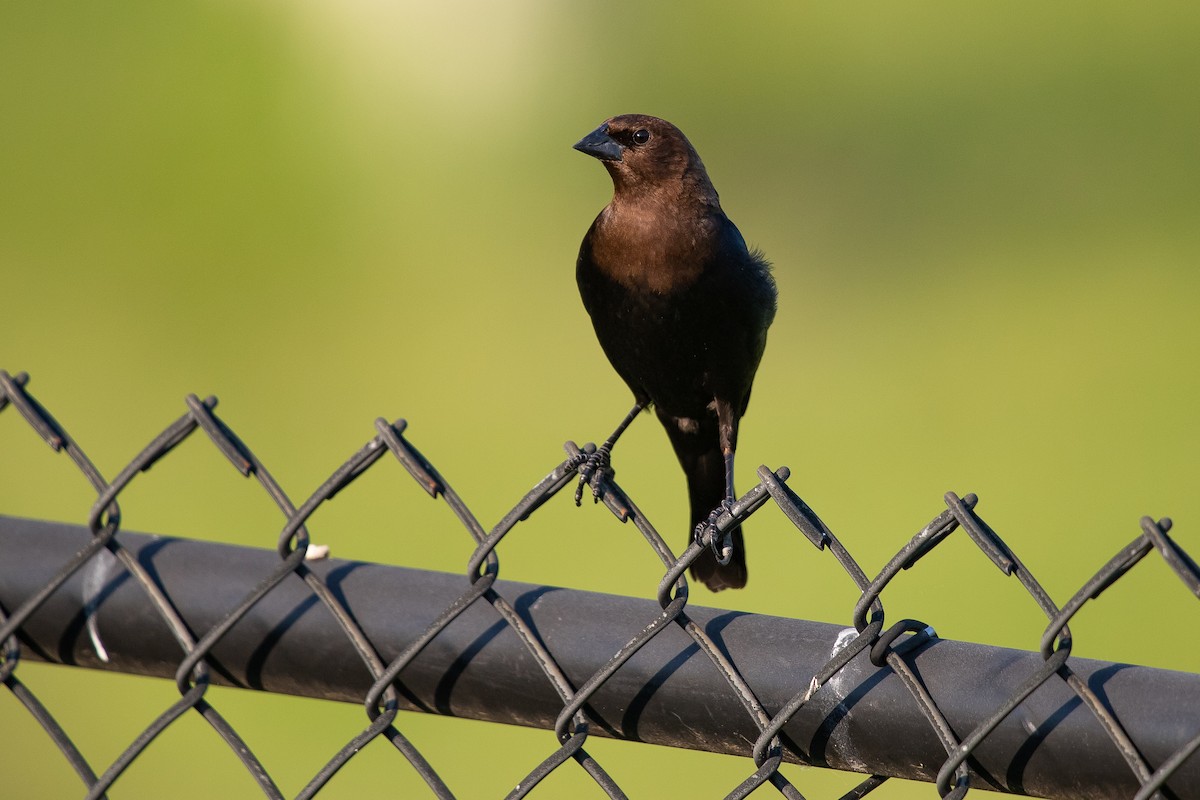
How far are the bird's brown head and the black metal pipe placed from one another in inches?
66.9

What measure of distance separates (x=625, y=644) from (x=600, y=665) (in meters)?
0.04

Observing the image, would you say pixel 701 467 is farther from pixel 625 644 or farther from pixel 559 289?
pixel 559 289

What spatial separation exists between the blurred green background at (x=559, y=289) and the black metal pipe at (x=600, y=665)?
244 cm

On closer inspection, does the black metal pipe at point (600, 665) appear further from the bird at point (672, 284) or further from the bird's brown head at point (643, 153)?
the bird's brown head at point (643, 153)

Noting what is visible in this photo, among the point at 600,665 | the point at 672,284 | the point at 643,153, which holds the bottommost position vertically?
the point at 600,665

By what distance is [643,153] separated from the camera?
3254mm

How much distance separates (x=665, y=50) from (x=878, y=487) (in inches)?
170

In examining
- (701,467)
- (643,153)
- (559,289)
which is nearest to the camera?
(643,153)

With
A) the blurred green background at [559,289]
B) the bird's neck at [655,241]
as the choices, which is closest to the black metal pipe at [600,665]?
the bird's neck at [655,241]

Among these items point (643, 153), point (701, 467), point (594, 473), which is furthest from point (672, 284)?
point (701, 467)

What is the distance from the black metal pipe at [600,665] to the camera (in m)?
1.29

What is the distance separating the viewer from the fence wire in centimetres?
127

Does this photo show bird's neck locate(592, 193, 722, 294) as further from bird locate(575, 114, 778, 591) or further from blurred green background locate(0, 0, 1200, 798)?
blurred green background locate(0, 0, 1200, 798)

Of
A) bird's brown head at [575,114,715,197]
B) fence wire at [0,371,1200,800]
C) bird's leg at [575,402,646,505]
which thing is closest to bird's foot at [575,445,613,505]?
bird's leg at [575,402,646,505]
